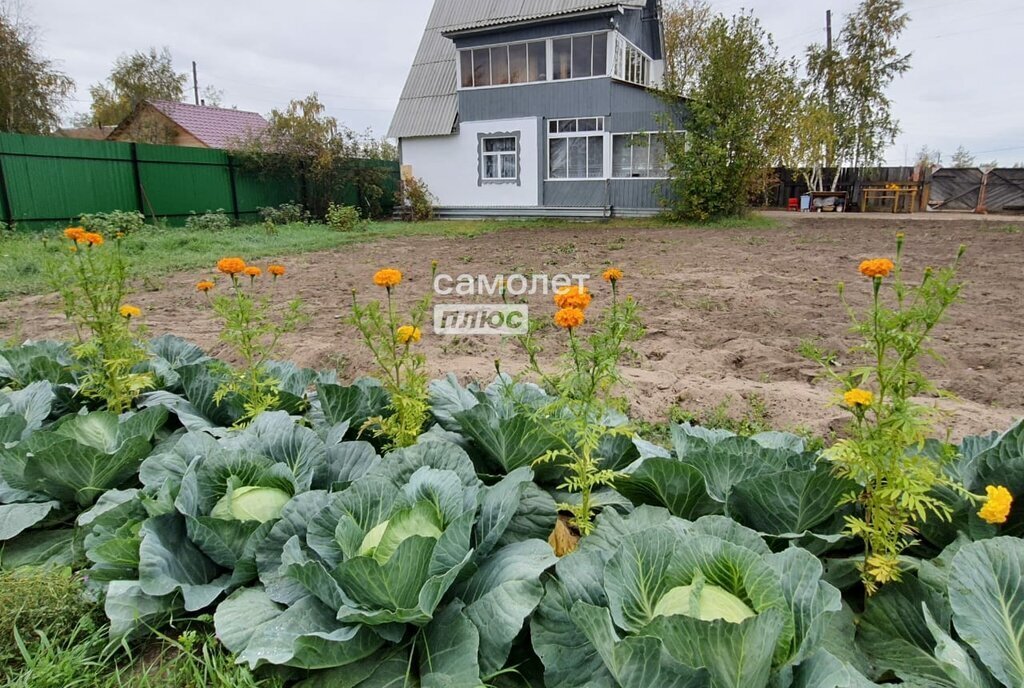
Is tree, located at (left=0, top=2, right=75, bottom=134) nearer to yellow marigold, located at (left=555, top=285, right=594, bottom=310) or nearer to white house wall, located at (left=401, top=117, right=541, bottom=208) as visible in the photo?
white house wall, located at (left=401, top=117, right=541, bottom=208)

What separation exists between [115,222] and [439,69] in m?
9.37

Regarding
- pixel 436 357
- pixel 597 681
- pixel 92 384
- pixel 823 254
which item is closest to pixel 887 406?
pixel 597 681

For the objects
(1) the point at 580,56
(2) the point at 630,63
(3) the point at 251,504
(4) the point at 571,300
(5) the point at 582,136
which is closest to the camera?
(4) the point at 571,300

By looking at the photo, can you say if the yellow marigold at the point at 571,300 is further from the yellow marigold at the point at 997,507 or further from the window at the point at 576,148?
the window at the point at 576,148

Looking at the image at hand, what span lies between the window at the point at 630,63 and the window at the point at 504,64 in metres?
1.65

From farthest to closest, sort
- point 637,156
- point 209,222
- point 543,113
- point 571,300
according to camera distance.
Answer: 1. point 543,113
2. point 637,156
3. point 209,222
4. point 571,300

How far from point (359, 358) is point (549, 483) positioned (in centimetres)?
216

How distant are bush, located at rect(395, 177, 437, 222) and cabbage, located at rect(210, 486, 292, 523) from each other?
14965 millimetres

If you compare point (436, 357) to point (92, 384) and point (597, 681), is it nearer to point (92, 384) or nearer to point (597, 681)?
point (92, 384)

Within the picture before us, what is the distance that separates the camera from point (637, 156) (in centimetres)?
1415

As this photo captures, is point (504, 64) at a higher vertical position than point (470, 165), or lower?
higher

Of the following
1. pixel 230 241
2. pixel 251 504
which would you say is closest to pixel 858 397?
pixel 251 504

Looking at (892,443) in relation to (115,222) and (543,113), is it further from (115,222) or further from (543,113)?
(543,113)

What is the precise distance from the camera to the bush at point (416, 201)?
15.9 meters
